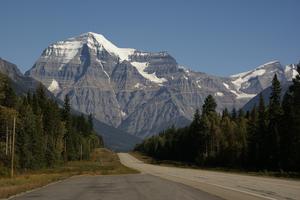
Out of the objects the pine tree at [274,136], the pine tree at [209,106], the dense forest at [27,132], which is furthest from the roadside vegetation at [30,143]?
the pine tree at [209,106]

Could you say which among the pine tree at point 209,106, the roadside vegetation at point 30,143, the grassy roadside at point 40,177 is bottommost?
the grassy roadside at point 40,177

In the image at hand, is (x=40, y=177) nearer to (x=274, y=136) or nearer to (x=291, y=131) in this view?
(x=291, y=131)

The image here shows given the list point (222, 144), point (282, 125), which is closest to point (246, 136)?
point (222, 144)

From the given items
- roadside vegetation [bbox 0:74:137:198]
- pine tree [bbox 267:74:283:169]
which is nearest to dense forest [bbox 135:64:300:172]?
pine tree [bbox 267:74:283:169]

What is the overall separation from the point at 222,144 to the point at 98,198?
96780 millimetres

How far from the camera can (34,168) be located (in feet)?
304

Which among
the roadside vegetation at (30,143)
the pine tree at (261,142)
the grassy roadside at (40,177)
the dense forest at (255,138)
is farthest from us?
the pine tree at (261,142)

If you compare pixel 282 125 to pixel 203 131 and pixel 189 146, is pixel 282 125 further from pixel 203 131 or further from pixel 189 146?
pixel 189 146

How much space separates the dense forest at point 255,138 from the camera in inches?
3226

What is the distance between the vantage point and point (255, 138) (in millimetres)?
107562

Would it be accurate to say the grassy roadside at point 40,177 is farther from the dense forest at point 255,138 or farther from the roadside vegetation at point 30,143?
the dense forest at point 255,138

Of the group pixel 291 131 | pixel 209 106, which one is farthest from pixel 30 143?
pixel 209 106

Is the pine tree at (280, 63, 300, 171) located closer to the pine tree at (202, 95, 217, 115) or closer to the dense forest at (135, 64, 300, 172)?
the dense forest at (135, 64, 300, 172)

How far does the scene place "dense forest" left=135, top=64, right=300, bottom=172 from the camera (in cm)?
8194
